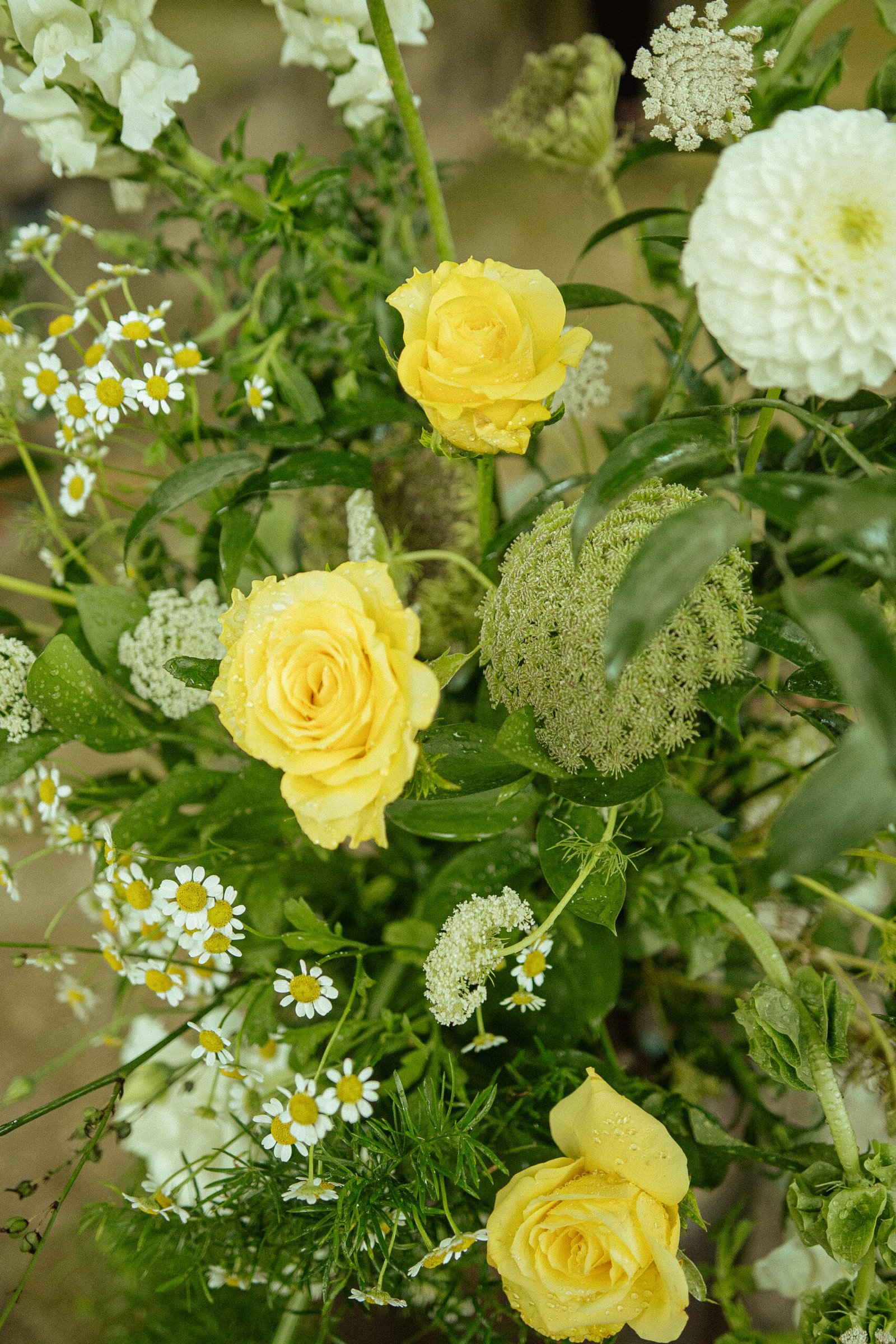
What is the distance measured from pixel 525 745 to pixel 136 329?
318mm

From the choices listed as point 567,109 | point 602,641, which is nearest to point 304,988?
point 602,641

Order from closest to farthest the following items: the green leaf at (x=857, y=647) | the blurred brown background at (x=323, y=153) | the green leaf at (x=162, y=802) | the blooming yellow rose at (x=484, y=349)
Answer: the green leaf at (x=857, y=647), the blooming yellow rose at (x=484, y=349), the green leaf at (x=162, y=802), the blurred brown background at (x=323, y=153)

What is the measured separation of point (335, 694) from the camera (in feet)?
1.04

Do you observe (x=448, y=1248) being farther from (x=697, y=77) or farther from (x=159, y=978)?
(x=697, y=77)

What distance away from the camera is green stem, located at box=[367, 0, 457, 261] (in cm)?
42

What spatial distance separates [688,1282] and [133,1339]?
1.32ft

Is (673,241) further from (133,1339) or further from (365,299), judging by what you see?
(133,1339)

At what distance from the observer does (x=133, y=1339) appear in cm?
58

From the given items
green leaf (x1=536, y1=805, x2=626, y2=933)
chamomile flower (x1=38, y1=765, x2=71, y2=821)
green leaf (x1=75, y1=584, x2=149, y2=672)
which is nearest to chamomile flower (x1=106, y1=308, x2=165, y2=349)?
green leaf (x1=75, y1=584, x2=149, y2=672)

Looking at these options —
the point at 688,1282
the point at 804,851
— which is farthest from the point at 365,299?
the point at 688,1282

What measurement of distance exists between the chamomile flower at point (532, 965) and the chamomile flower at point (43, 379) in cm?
41

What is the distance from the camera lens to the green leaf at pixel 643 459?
1.03 feet

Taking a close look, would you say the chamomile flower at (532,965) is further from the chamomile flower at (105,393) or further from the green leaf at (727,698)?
the chamomile flower at (105,393)

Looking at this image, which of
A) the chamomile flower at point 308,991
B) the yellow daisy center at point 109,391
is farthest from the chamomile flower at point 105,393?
the chamomile flower at point 308,991
